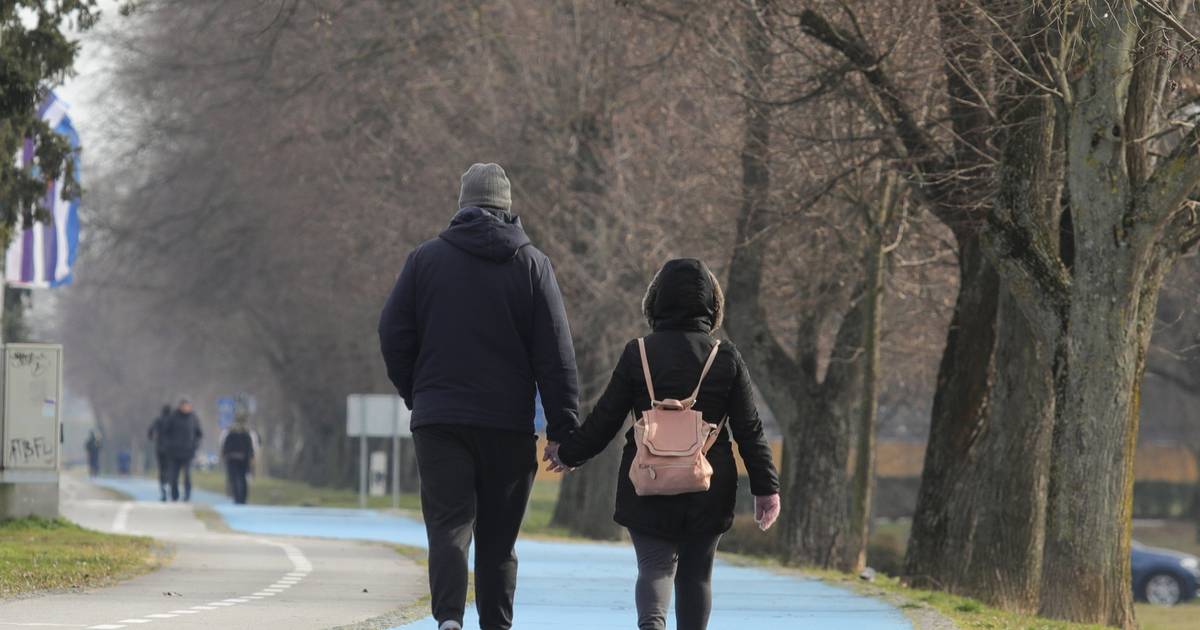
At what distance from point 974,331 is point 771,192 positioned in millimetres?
3063

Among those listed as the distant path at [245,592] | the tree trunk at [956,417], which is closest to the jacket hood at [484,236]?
the distant path at [245,592]

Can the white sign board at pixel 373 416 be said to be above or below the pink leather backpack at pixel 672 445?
below

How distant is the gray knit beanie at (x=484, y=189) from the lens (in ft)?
29.4

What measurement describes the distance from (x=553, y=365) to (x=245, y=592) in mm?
6888

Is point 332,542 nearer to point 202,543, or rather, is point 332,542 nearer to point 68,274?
point 202,543

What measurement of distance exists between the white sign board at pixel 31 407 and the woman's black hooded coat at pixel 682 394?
1438 centimetres

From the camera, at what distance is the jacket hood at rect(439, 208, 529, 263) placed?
8.77 metres

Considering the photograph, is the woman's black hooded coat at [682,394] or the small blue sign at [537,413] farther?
the small blue sign at [537,413]

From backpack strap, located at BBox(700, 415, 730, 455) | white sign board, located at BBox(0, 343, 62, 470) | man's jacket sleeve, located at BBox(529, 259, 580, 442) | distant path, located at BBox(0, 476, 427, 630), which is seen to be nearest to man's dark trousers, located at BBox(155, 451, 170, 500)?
distant path, located at BBox(0, 476, 427, 630)

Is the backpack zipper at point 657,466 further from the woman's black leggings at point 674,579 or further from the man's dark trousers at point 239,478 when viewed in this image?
the man's dark trousers at point 239,478

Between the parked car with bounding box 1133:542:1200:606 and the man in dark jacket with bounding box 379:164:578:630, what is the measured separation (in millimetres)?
32463

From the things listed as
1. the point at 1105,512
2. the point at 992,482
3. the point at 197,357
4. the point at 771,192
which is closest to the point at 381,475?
the point at 197,357

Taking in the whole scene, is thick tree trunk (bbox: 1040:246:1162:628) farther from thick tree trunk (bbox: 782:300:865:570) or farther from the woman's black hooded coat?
thick tree trunk (bbox: 782:300:865:570)

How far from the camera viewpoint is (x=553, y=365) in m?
8.67
